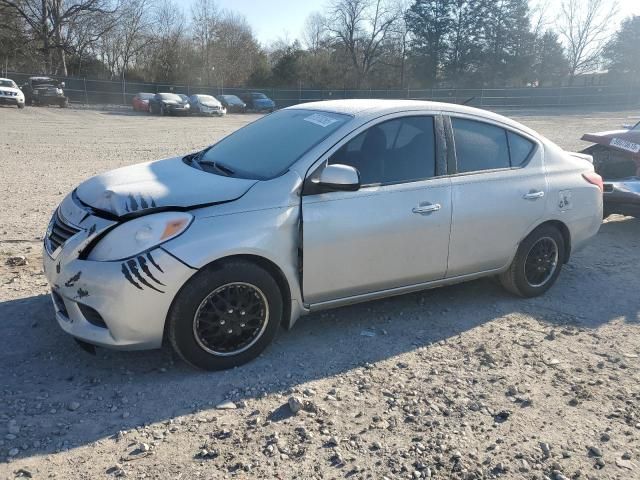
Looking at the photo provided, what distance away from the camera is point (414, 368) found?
378 cm

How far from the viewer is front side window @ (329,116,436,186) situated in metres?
4.00

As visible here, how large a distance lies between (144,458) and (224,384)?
2.53 ft

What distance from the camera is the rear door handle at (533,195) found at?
15.5ft

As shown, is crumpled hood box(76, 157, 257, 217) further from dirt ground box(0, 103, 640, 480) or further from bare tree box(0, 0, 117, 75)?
bare tree box(0, 0, 117, 75)

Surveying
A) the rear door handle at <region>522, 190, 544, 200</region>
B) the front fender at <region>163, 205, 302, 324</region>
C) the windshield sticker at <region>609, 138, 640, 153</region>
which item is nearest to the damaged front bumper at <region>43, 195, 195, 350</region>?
the front fender at <region>163, 205, 302, 324</region>

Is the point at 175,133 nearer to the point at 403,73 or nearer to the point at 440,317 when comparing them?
the point at 440,317

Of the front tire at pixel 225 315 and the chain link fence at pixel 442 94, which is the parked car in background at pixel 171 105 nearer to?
the chain link fence at pixel 442 94

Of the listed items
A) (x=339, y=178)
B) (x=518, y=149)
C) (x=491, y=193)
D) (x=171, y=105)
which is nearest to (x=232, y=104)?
(x=171, y=105)

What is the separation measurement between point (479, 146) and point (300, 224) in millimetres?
1870

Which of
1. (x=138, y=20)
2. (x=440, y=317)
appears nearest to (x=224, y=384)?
(x=440, y=317)

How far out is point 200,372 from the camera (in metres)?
3.58

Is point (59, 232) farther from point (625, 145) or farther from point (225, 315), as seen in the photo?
point (625, 145)

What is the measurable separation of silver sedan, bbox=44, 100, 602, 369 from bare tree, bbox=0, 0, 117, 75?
52.8m

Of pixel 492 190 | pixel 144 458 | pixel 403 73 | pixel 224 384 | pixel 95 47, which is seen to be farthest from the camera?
pixel 403 73
